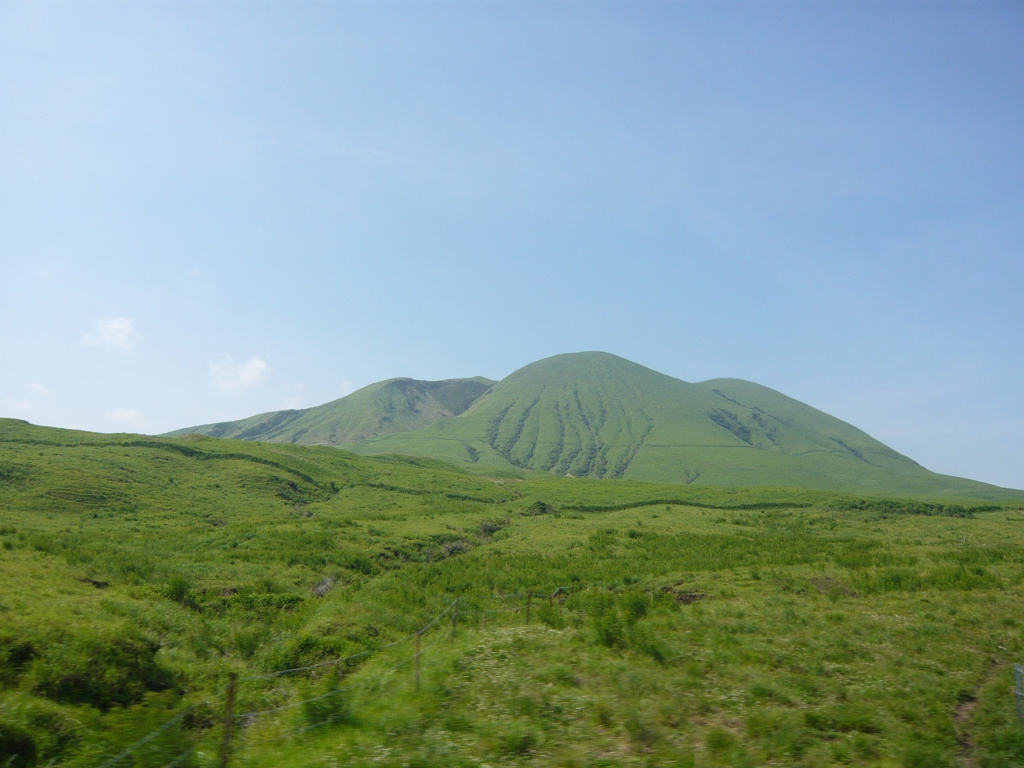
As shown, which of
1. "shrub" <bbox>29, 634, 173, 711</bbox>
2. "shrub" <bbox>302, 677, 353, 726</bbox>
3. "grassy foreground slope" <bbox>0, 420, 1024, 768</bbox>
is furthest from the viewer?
"shrub" <bbox>29, 634, 173, 711</bbox>

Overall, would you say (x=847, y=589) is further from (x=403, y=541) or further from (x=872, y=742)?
(x=403, y=541)

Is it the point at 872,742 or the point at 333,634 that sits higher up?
the point at 872,742

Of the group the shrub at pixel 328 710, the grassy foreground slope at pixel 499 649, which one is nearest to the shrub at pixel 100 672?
the grassy foreground slope at pixel 499 649

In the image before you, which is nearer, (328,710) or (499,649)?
(328,710)

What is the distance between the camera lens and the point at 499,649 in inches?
603

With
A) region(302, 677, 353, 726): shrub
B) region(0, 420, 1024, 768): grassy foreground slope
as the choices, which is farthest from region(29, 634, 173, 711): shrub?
region(302, 677, 353, 726): shrub

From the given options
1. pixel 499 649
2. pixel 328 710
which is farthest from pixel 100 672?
pixel 499 649

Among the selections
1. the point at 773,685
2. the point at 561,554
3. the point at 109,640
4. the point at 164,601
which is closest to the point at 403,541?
the point at 561,554

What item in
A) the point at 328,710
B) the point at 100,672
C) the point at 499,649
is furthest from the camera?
the point at 499,649

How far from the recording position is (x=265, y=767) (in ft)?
28.4

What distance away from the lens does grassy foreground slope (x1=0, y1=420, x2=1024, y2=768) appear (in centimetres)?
961

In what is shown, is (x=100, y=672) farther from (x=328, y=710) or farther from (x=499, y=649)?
(x=499, y=649)

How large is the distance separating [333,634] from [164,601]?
29.5ft

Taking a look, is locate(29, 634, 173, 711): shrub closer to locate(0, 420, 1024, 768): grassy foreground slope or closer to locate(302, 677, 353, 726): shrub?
locate(0, 420, 1024, 768): grassy foreground slope
